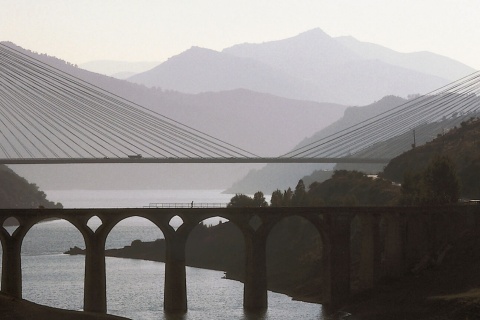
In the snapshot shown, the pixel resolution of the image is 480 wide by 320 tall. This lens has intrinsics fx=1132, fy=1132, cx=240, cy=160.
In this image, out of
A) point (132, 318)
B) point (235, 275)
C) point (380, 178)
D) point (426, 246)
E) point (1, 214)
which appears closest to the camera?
point (132, 318)

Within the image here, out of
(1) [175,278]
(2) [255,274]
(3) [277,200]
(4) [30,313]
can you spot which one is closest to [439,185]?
(2) [255,274]

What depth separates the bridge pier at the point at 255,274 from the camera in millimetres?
133750

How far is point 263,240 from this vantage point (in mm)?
135500

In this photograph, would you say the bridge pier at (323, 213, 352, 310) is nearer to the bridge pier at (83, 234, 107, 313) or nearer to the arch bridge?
the arch bridge

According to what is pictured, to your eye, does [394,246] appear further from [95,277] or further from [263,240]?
[95,277]

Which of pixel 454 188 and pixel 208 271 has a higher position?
pixel 454 188

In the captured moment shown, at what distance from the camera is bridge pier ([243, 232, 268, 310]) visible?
134 m

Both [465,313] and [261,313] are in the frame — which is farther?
[261,313]

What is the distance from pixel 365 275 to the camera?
138 m

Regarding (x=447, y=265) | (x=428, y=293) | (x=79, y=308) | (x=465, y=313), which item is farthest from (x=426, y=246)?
(x=79, y=308)

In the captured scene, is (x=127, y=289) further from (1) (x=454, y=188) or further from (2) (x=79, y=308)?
(1) (x=454, y=188)

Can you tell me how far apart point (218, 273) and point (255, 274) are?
157 ft

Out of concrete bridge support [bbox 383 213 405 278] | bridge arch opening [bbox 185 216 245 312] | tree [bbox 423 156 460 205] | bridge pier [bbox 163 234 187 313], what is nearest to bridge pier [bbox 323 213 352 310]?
concrete bridge support [bbox 383 213 405 278]

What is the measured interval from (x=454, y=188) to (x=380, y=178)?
141ft
